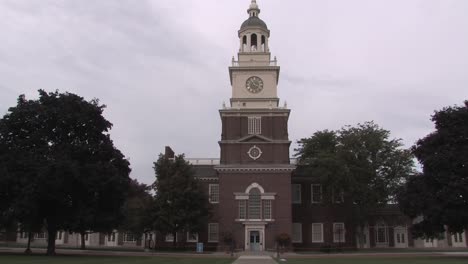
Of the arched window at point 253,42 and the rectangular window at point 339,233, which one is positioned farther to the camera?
the rectangular window at point 339,233

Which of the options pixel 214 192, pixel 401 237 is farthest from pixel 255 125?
pixel 401 237

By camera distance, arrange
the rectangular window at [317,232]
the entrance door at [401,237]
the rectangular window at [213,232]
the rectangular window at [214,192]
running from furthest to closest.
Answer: the entrance door at [401,237] < the rectangular window at [214,192] < the rectangular window at [317,232] < the rectangular window at [213,232]

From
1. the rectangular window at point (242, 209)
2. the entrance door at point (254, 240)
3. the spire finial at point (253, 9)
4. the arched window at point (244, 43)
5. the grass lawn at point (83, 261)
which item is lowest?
the grass lawn at point (83, 261)

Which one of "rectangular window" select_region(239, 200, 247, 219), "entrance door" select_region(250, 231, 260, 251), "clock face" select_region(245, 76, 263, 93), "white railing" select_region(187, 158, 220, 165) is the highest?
"clock face" select_region(245, 76, 263, 93)

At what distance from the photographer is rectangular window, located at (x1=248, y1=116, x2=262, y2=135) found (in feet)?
200

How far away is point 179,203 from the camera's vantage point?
178ft

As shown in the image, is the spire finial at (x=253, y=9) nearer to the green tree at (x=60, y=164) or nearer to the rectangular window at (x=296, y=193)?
the rectangular window at (x=296, y=193)

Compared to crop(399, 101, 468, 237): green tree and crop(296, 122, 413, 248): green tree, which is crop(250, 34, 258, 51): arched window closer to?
crop(296, 122, 413, 248): green tree

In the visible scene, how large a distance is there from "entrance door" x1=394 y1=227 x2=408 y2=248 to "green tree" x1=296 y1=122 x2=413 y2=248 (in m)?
14.3

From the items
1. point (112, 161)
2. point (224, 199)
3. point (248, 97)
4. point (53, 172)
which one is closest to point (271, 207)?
point (224, 199)

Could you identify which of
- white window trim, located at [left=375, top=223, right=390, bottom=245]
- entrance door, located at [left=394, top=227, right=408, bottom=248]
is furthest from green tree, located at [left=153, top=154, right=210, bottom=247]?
entrance door, located at [left=394, top=227, right=408, bottom=248]

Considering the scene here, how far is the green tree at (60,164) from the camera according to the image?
41.0 metres

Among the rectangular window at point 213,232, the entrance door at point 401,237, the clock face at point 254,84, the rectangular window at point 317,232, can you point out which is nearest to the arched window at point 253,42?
the clock face at point 254,84

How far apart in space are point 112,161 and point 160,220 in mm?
10316
